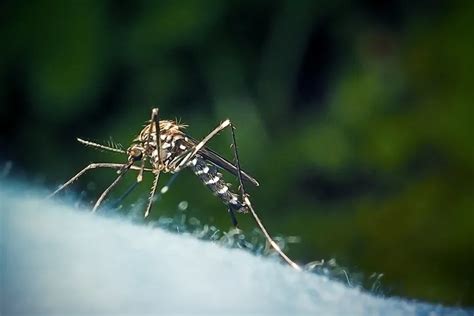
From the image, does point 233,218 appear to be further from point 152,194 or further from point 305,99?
point 305,99

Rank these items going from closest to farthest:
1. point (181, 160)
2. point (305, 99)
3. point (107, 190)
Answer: point (107, 190)
point (181, 160)
point (305, 99)

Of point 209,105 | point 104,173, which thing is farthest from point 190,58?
point 104,173

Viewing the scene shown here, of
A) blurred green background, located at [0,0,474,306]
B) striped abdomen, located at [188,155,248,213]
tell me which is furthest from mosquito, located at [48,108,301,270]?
blurred green background, located at [0,0,474,306]

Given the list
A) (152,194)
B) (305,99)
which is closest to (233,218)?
(152,194)

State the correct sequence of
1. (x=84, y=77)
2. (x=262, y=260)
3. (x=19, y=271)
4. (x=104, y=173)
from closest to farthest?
(x=19, y=271), (x=262, y=260), (x=104, y=173), (x=84, y=77)

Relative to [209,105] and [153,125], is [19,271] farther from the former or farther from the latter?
[209,105]

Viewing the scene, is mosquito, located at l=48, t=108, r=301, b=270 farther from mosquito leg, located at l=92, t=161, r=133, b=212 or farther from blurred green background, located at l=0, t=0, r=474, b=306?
blurred green background, located at l=0, t=0, r=474, b=306
